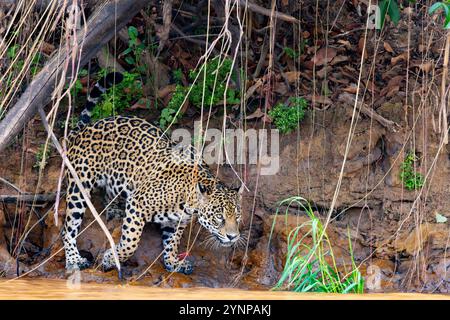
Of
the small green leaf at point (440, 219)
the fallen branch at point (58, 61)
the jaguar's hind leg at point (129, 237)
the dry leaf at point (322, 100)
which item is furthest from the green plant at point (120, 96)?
the small green leaf at point (440, 219)

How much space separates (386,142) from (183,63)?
1.99 meters

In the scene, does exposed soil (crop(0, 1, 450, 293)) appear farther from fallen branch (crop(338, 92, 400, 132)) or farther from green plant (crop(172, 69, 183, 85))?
green plant (crop(172, 69, 183, 85))

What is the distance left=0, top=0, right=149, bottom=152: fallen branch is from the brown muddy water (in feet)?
3.16

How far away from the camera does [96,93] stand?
26.9 ft

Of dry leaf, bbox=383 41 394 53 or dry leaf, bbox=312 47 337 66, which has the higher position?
dry leaf, bbox=383 41 394 53

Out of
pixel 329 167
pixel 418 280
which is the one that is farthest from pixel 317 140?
pixel 418 280

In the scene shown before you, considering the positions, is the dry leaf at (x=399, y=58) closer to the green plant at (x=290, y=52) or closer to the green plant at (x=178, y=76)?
the green plant at (x=290, y=52)

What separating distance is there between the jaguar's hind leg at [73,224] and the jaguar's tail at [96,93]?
70 centimetres

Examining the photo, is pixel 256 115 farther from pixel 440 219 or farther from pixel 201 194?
pixel 440 219

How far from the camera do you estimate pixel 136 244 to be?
7.75 meters

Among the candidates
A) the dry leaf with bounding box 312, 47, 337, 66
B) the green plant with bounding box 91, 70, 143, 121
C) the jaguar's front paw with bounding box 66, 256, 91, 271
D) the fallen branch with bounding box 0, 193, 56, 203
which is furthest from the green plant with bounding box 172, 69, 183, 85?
the jaguar's front paw with bounding box 66, 256, 91, 271

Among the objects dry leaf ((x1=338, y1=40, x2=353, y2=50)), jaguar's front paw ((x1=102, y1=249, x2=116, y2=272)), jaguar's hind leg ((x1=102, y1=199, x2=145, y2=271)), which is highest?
dry leaf ((x1=338, y1=40, x2=353, y2=50))

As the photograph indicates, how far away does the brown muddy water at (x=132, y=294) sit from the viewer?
5.93 m

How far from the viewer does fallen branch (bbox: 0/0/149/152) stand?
20.1 ft
